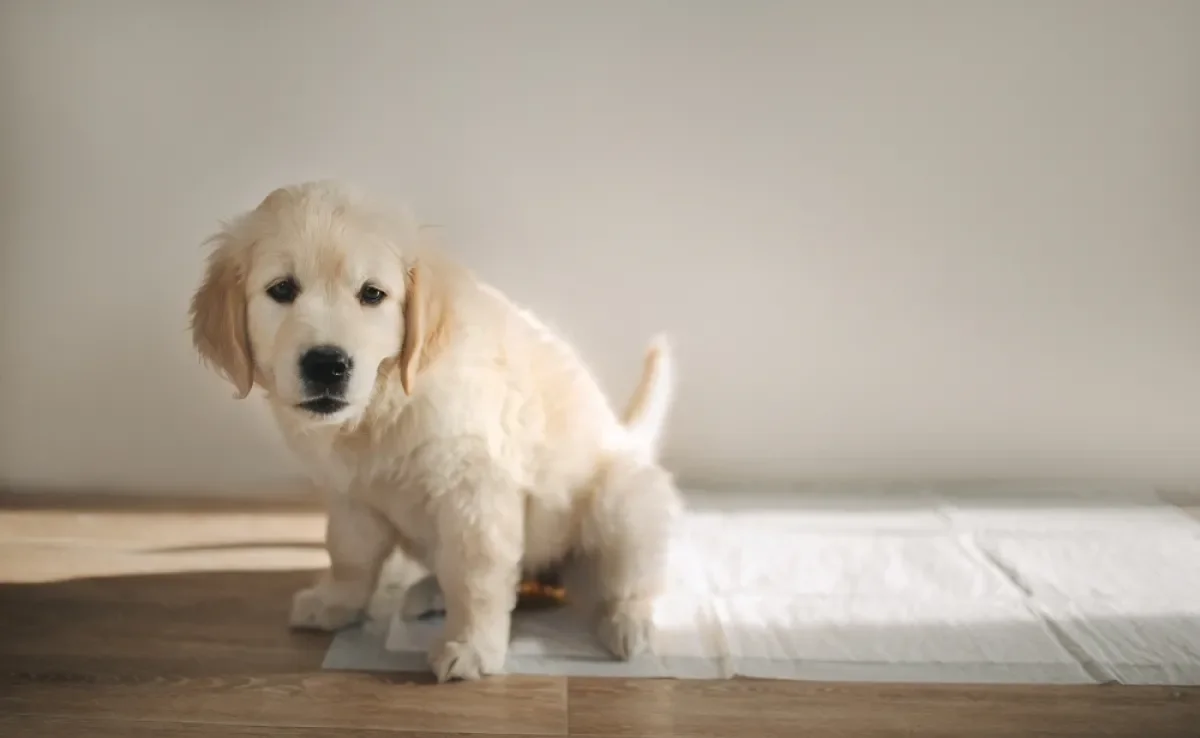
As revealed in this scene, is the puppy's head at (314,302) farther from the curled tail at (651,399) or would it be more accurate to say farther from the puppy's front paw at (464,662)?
the curled tail at (651,399)

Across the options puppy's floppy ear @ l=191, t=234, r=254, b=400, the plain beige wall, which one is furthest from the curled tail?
puppy's floppy ear @ l=191, t=234, r=254, b=400

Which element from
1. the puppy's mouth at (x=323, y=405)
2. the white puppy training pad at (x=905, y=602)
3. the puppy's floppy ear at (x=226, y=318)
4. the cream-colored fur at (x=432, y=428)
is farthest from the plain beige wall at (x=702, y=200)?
the puppy's mouth at (x=323, y=405)

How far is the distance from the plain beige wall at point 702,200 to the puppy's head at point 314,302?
766mm

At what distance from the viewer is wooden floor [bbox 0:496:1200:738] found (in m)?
1.44

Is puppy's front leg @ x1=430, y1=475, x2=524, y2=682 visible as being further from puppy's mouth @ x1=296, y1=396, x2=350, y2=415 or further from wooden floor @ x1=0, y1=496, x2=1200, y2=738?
puppy's mouth @ x1=296, y1=396, x2=350, y2=415

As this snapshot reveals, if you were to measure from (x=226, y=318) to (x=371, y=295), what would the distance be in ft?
0.77

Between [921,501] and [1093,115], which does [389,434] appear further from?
[1093,115]

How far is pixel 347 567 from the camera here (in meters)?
1.75

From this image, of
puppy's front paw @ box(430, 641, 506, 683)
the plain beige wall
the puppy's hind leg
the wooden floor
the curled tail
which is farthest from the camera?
the plain beige wall

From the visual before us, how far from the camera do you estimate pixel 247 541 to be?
2.13 metres

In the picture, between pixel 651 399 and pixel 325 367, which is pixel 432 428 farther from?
pixel 651 399

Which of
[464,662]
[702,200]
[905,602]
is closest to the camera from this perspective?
[464,662]

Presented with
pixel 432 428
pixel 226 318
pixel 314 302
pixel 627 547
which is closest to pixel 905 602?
pixel 627 547

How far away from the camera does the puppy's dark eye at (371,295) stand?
152cm
